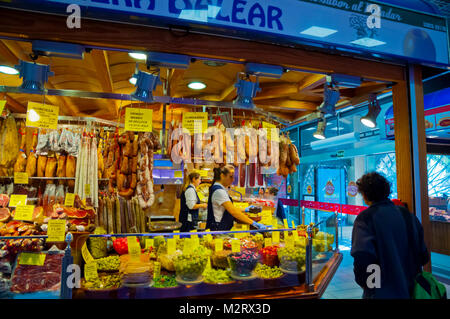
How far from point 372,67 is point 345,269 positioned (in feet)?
16.5

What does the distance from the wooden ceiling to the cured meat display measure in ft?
5.80

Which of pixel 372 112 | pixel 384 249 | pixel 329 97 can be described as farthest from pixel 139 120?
pixel 372 112

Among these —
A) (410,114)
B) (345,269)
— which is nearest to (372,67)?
(410,114)

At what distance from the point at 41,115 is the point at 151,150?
1.20 m

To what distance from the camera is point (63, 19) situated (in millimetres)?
2359

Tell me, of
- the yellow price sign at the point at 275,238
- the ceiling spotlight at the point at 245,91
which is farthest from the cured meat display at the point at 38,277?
the ceiling spotlight at the point at 245,91

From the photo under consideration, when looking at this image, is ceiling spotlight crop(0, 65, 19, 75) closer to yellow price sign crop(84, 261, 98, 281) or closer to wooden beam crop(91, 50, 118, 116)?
wooden beam crop(91, 50, 118, 116)

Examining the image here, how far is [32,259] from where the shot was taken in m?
2.32

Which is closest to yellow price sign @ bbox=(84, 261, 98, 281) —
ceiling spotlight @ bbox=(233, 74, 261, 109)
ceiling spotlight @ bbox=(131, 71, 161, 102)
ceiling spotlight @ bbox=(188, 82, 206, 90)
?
ceiling spotlight @ bbox=(131, 71, 161, 102)

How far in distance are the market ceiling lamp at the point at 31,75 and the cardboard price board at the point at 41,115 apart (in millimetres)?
226

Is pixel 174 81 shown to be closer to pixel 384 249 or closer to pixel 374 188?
pixel 374 188
